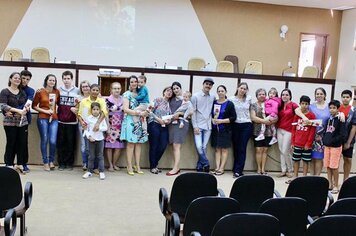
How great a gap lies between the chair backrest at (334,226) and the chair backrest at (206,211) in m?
0.57

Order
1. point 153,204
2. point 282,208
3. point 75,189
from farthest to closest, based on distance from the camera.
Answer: point 75,189
point 153,204
point 282,208

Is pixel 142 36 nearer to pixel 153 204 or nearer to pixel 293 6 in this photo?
pixel 293 6

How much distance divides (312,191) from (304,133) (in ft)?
8.07

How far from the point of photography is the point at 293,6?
12.6 m

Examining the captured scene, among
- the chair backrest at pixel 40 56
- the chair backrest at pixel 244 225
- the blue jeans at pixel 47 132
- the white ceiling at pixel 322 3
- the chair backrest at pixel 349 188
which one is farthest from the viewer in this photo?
the white ceiling at pixel 322 3

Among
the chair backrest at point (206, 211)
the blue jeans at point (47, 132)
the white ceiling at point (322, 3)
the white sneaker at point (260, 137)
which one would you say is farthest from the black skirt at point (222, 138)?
the white ceiling at point (322, 3)

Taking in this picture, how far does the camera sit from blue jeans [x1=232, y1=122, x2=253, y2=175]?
20.9ft

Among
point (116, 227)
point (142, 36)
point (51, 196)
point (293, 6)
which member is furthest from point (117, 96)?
point (293, 6)

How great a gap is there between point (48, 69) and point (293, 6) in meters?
8.23

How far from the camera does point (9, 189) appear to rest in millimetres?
3242

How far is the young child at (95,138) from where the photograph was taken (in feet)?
18.8

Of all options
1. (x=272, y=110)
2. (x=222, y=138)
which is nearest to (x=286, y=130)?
(x=272, y=110)

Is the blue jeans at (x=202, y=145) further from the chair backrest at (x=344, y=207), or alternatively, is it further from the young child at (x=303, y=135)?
the chair backrest at (x=344, y=207)

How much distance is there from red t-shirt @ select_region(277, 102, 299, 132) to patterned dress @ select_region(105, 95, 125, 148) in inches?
95.2
